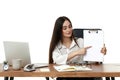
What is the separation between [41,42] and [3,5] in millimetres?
834

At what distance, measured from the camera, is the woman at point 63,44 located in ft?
7.80

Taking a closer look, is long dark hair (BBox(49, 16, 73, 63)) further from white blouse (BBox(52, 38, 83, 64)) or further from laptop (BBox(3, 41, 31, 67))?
laptop (BBox(3, 41, 31, 67))

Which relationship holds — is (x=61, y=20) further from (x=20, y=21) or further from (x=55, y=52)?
(x=20, y=21)

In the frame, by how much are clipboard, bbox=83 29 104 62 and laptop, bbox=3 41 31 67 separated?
0.54m

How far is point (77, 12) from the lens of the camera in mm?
3793

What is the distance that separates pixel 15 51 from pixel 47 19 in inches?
68.5

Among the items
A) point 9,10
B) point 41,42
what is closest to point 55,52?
point 41,42

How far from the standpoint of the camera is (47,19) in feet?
12.7

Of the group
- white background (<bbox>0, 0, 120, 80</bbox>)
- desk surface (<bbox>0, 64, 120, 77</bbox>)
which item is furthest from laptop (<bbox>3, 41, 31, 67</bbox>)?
white background (<bbox>0, 0, 120, 80</bbox>)

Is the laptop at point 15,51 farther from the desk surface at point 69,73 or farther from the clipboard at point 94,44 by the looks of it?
the clipboard at point 94,44

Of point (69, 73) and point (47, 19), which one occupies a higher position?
point (47, 19)

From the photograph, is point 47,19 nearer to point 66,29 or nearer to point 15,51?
point 66,29

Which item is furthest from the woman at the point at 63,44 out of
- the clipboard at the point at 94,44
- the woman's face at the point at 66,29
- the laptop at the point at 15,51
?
the laptop at the point at 15,51

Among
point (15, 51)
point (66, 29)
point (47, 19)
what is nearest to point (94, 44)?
point (66, 29)
